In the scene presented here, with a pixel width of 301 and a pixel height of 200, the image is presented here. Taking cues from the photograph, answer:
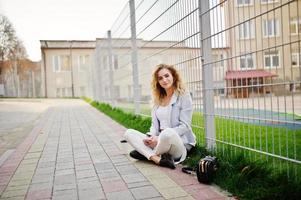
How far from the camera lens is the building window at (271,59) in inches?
115

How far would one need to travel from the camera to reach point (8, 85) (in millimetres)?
54344

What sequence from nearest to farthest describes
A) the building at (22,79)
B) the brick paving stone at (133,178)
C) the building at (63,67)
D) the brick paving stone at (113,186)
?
the brick paving stone at (113,186)
the brick paving stone at (133,178)
the building at (63,67)
the building at (22,79)

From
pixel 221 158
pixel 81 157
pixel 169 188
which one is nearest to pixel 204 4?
pixel 221 158

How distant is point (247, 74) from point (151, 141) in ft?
4.99

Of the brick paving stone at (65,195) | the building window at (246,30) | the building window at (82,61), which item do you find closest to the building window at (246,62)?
the building window at (246,30)

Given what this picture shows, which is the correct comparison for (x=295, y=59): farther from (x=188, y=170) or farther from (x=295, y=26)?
(x=188, y=170)

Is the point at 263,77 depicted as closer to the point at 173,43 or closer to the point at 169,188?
the point at 169,188

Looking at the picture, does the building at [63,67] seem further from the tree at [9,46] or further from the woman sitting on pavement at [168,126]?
the woman sitting on pavement at [168,126]

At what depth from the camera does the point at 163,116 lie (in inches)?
177

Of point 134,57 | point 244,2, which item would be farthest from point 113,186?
point 134,57

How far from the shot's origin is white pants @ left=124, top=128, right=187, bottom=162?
4000 millimetres

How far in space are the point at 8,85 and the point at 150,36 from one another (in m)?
52.1

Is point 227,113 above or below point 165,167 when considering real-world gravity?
above

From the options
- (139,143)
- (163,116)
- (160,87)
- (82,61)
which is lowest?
(139,143)
